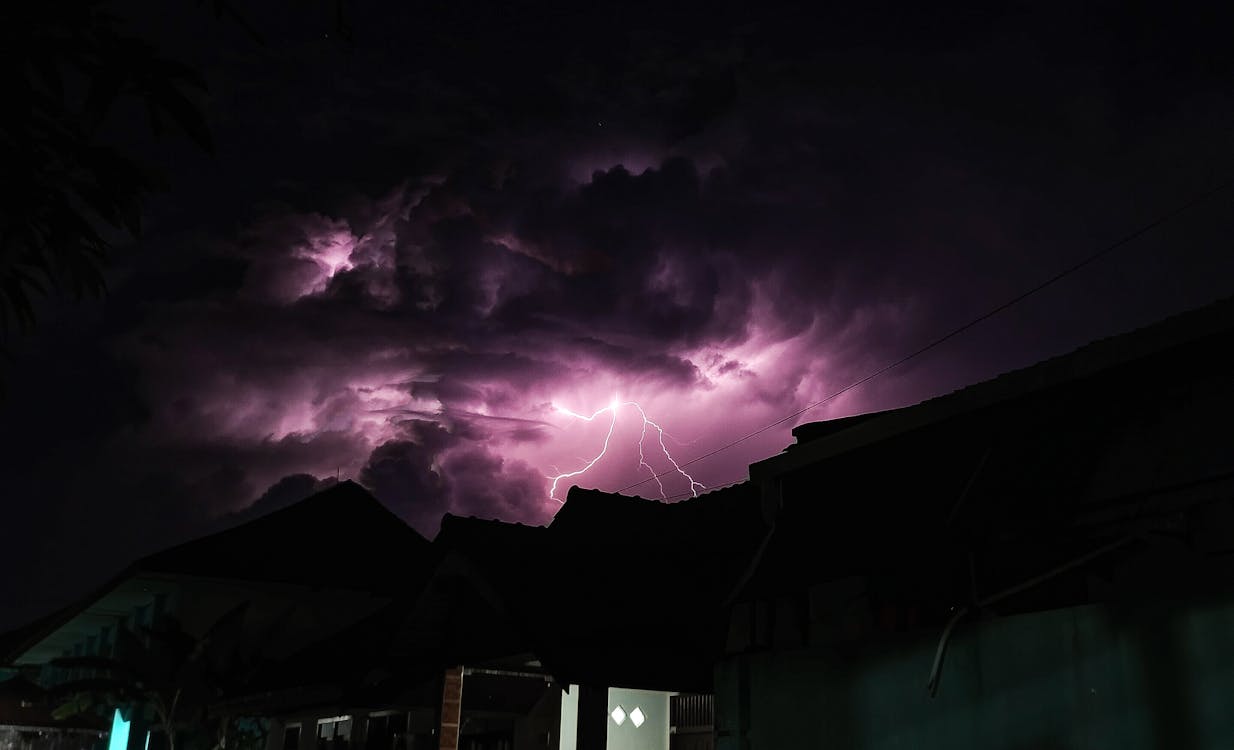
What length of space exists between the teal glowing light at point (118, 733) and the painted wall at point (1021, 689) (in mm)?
23250

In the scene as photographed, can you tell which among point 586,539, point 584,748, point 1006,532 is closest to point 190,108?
point 1006,532

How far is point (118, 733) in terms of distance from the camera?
27.0 meters

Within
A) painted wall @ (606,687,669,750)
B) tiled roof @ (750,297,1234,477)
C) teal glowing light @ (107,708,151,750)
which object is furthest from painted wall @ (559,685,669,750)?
teal glowing light @ (107,708,151,750)

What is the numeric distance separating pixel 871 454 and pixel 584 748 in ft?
14.4

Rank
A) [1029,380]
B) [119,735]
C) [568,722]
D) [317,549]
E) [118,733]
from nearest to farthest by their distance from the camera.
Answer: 1. [1029,380]
2. [568,722]
3. [119,735]
4. [118,733]
5. [317,549]

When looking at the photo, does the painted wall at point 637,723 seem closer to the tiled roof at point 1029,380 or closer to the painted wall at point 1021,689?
the painted wall at point 1021,689

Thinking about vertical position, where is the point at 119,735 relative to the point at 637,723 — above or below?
below

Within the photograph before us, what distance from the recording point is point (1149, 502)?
20.5 ft

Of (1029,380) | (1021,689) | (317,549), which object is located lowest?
(1021,689)

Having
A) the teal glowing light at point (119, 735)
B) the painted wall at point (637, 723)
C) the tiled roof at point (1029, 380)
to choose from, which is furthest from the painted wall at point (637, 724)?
the teal glowing light at point (119, 735)

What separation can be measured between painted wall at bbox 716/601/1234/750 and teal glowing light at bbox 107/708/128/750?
23.3 meters

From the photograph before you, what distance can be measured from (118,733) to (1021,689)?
26976 mm

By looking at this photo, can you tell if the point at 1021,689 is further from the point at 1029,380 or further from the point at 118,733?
the point at 118,733

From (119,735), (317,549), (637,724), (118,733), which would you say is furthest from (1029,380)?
(118,733)
